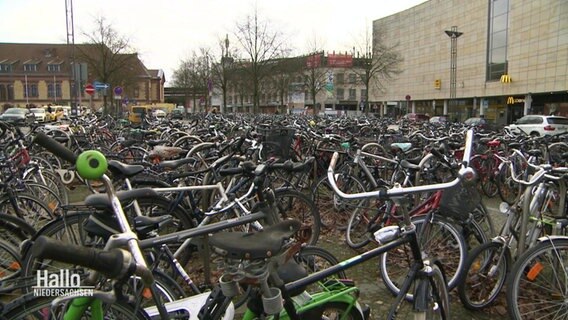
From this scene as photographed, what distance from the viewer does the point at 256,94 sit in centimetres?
2372

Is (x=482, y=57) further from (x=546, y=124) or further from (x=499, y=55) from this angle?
(x=546, y=124)

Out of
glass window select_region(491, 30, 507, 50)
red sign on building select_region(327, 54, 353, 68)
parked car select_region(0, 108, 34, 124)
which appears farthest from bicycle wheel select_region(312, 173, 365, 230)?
red sign on building select_region(327, 54, 353, 68)

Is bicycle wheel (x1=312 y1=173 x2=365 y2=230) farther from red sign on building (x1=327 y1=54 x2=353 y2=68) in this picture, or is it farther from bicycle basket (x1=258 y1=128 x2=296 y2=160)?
red sign on building (x1=327 y1=54 x2=353 y2=68)

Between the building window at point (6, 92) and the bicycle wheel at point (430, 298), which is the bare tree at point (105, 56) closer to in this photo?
the bicycle wheel at point (430, 298)

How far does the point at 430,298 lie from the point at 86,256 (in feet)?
5.53

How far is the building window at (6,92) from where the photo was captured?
76750 millimetres

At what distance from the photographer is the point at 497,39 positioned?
4291 cm

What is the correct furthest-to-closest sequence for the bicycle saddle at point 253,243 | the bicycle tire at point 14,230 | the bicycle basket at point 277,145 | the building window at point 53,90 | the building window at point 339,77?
the building window at point 53,90, the building window at point 339,77, the bicycle basket at point 277,145, the bicycle tire at point 14,230, the bicycle saddle at point 253,243

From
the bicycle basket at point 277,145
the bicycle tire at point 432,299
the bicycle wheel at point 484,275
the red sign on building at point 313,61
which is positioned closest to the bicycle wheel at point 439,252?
the bicycle wheel at point 484,275

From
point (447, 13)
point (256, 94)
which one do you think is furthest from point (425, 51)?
point (256, 94)

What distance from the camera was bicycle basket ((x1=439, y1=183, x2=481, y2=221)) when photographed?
3.24 metres

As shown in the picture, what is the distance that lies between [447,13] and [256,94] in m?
34.1

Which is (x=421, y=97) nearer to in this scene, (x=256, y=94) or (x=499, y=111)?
(x=499, y=111)

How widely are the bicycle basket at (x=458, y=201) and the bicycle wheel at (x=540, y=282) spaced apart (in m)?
0.56
